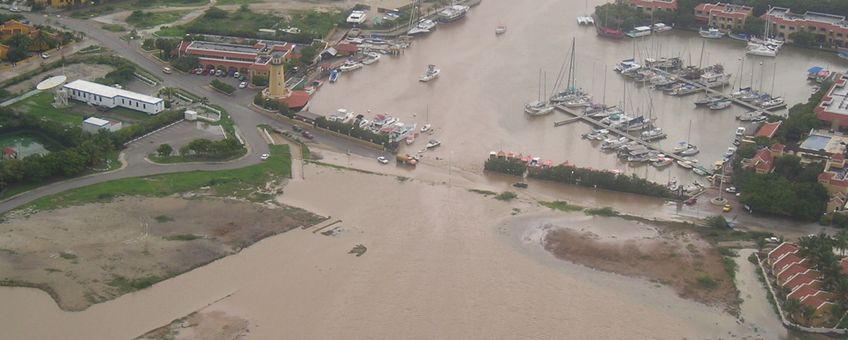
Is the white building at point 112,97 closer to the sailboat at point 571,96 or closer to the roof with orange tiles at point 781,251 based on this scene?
the sailboat at point 571,96

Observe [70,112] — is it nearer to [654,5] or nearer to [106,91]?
[106,91]

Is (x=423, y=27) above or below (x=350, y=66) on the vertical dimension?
above

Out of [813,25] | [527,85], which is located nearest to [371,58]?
[527,85]

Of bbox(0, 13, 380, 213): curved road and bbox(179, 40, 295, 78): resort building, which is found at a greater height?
bbox(179, 40, 295, 78): resort building

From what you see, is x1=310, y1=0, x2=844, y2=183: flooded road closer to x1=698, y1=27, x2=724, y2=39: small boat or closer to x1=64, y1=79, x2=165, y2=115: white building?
x1=698, y1=27, x2=724, y2=39: small boat

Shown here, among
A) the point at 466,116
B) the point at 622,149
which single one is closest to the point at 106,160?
the point at 466,116

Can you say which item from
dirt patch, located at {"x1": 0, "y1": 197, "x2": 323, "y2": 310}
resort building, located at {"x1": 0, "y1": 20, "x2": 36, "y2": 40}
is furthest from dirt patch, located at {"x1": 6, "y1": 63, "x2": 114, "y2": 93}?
dirt patch, located at {"x1": 0, "y1": 197, "x2": 323, "y2": 310}

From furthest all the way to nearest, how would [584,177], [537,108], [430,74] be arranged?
[430,74]
[537,108]
[584,177]

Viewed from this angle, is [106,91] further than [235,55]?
No
